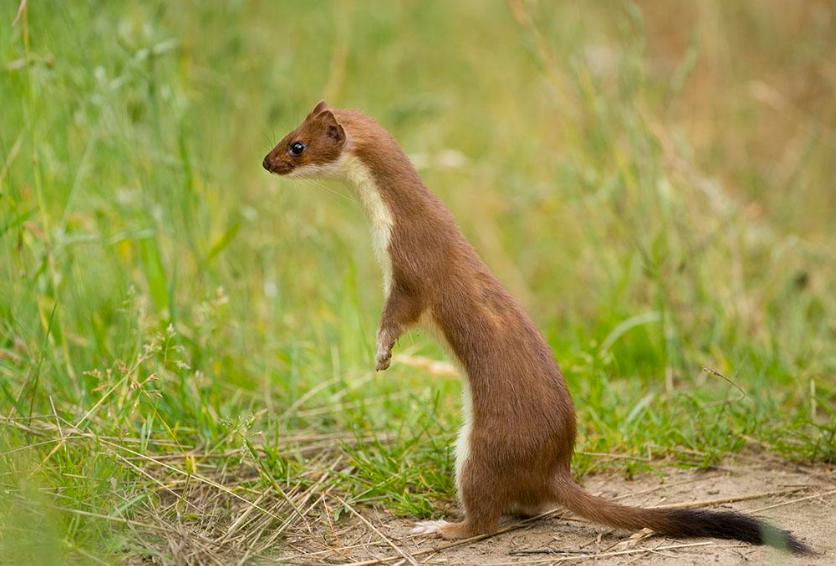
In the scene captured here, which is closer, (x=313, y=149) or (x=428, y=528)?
(x=428, y=528)

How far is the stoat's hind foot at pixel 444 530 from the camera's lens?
138 inches

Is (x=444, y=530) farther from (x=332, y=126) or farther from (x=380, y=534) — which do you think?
(x=332, y=126)

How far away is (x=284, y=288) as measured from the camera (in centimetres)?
638

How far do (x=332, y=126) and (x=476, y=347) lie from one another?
1000 mm

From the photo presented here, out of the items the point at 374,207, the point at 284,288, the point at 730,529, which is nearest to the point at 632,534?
the point at 730,529

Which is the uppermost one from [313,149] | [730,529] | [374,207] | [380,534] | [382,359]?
[313,149]

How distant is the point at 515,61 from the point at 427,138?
7.56 ft

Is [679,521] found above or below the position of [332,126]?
below

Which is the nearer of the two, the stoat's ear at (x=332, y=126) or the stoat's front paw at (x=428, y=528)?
the stoat's front paw at (x=428, y=528)

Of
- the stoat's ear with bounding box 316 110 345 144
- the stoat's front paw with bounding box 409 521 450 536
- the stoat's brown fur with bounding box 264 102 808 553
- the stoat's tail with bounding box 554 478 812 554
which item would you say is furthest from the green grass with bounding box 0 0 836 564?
the stoat's ear with bounding box 316 110 345 144

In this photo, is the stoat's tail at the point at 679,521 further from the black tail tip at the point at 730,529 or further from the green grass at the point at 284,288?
the green grass at the point at 284,288

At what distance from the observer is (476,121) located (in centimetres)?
951

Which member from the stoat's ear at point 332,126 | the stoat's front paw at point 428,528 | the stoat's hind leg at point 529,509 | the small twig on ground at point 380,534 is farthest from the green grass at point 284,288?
the stoat's ear at point 332,126

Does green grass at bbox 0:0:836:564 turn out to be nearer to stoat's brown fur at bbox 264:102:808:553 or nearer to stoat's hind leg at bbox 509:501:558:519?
stoat's hind leg at bbox 509:501:558:519
